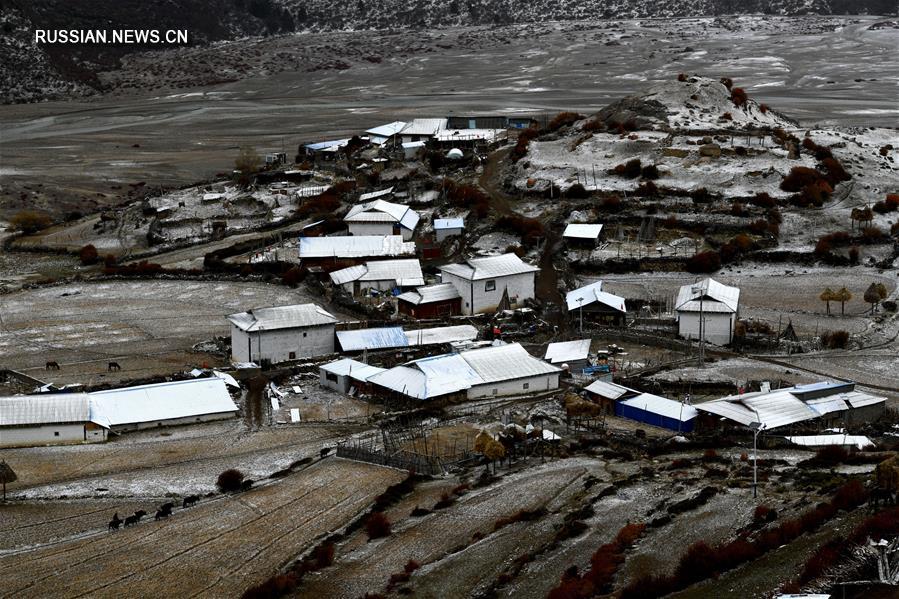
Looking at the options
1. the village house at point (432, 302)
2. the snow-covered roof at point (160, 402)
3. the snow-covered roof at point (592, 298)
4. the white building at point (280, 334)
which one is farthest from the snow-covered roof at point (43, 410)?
the snow-covered roof at point (592, 298)

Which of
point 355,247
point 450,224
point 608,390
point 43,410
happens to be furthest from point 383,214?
point 43,410

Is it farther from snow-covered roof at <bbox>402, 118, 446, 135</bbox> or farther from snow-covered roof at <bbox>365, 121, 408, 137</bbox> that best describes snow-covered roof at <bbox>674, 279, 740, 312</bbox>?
snow-covered roof at <bbox>365, 121, 408, 137</bbox>

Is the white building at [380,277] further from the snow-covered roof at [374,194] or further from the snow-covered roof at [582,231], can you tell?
the snow-covered roof at [374,194]

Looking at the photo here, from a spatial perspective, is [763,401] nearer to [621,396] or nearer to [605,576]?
[621,396]

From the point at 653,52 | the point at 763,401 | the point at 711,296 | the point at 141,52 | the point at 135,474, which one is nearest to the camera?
the point at 135,474

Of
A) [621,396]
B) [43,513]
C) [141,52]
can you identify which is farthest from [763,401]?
[141,52]

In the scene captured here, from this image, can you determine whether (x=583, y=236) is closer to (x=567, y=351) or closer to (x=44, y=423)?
(x=567, y=351)
